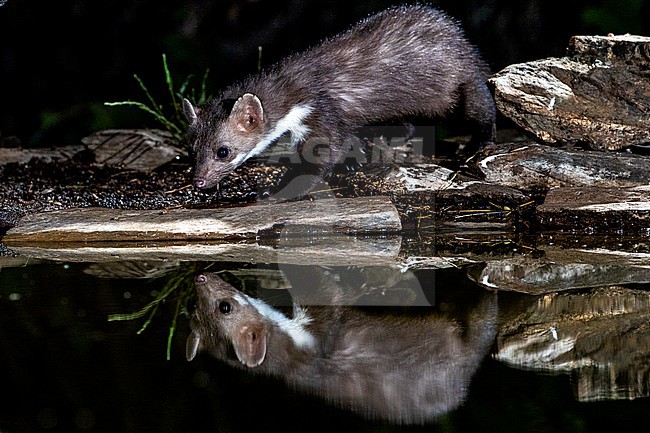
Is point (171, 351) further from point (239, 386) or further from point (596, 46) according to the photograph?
point (596, 46)

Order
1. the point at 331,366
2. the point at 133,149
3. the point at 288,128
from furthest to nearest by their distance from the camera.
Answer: the point at 133,149, the point at 288,128, the point at 331,366

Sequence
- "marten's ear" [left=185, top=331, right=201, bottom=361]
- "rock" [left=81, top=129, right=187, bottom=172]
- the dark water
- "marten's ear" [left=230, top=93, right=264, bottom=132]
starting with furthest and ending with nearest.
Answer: "rock" [left=81, top=129, right=187, bottom=172], "marten's ear" [left=230, top=93, right=264, bottom=132], "marten's ear" [left=185, top=331, right=201, bottom=361], the dark water

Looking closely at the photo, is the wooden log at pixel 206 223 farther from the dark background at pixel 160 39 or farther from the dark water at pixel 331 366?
the dark background at pixel 160 39

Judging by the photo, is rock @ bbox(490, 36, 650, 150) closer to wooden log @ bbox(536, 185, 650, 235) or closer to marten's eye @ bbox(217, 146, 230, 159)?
wooden log @ bbox(536, 185, 650, 235)

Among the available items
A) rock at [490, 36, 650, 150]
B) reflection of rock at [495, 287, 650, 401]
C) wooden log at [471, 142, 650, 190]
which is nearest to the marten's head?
wooden log at [471, 142, 650, 190]

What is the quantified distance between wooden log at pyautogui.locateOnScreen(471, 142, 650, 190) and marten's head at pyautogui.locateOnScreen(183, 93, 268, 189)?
4.88ft

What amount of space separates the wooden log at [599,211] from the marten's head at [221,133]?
1895 millimetres

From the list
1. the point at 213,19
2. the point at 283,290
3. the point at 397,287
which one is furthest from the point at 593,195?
the point at 213,19

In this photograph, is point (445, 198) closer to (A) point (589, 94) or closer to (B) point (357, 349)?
(A) point (589, 94)

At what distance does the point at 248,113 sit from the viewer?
569 centimetres

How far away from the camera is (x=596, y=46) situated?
585cm

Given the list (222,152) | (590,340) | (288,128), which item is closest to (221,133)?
(222,152)

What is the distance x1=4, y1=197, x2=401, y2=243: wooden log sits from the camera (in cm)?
502

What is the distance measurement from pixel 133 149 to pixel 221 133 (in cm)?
118
